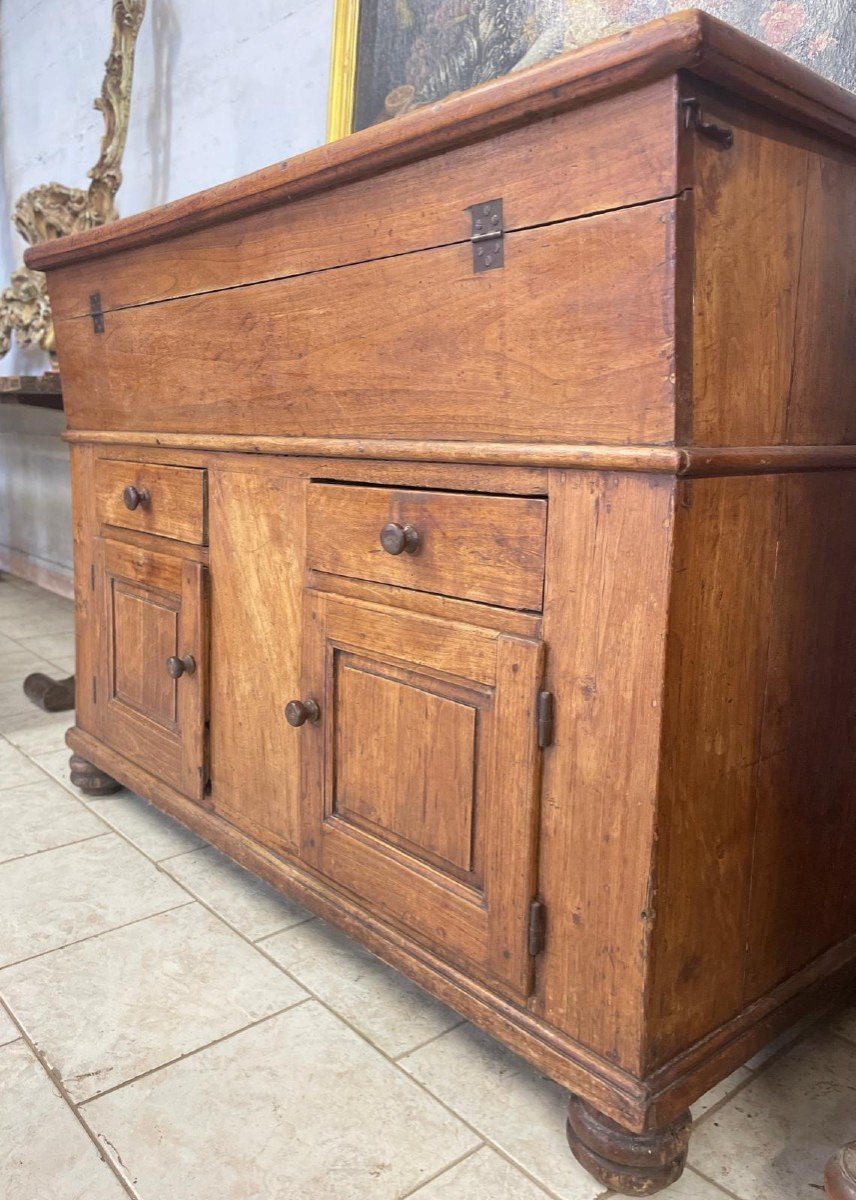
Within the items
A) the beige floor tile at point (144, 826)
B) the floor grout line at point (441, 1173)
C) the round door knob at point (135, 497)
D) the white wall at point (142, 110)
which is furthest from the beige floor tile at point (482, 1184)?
the white wall at point (142, 110)

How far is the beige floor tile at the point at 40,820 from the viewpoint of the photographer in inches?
73.9

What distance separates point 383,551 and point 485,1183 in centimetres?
75

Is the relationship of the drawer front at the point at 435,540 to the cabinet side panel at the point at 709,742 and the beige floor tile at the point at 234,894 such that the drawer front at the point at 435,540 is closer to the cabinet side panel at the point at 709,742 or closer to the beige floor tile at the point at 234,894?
the cabinet side panel at the point at 709,742

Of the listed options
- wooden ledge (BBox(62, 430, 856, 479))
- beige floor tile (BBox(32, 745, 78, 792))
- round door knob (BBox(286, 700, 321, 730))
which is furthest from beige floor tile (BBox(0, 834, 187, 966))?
wooden ledge (BBox(62, 430, 856, 479))

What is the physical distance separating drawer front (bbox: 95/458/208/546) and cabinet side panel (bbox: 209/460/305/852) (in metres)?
0.06

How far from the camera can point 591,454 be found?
3.16 feet

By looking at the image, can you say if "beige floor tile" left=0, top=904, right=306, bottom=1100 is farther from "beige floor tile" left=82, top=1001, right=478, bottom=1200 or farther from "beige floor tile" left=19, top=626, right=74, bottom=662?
"beige floor tile" left=19, top=626, right=74, bottom=662

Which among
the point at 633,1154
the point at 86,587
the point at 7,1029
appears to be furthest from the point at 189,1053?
the point at 86,587

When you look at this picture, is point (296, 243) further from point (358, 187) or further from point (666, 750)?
point (666, 750)

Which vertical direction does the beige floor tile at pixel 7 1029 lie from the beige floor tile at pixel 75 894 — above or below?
below

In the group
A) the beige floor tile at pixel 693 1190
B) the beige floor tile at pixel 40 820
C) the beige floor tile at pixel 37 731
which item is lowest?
the beige floor tile at pixel 693 1190

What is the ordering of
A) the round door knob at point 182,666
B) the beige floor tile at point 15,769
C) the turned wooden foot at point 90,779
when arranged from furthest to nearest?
the beige floor tile at point 15,769
the turned wooden foot at point 90,779
the round door knob at point 182,666

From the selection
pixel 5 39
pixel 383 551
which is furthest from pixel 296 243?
pixel 5 39

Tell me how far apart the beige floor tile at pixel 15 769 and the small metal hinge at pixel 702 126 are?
6.44 ft
